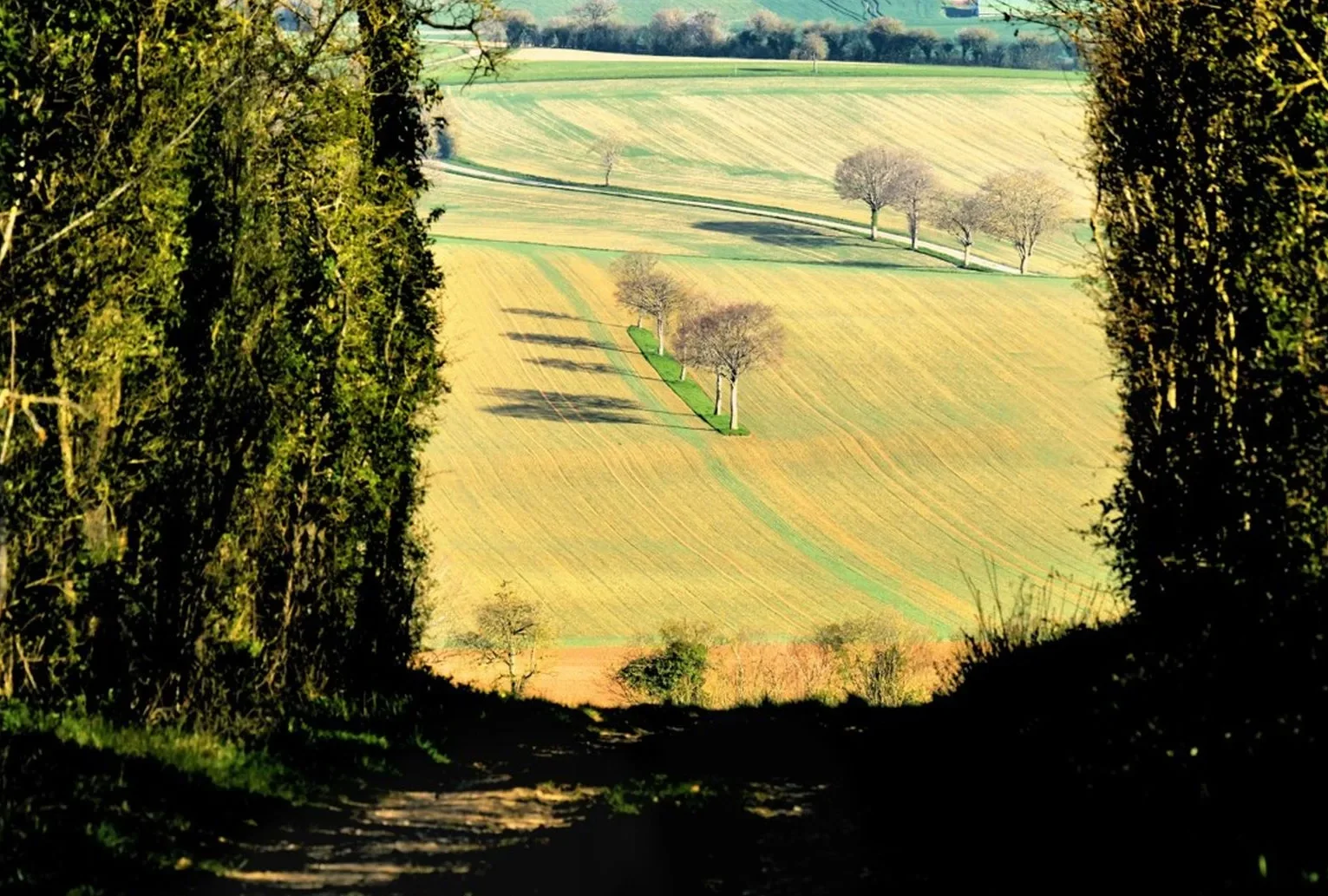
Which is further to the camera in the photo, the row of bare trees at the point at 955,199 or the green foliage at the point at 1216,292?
the row of bare trees at the point at 955,199

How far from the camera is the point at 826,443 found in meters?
74.9

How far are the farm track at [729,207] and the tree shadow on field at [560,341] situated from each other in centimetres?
3851

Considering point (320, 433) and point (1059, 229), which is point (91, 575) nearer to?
point (320, 433)

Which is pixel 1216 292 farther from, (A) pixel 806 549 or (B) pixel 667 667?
(A) pixel 806 549

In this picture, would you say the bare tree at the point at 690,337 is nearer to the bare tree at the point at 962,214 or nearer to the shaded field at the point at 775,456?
the shaded field at the point at 775,456

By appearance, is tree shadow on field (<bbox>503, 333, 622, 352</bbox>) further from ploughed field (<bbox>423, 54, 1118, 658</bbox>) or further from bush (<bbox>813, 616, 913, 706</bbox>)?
bush (<bbox>813, 616, 913, 706</bbox>)

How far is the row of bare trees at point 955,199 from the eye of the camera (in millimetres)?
125938

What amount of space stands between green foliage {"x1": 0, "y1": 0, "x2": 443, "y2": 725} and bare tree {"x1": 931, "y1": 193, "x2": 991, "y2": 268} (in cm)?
11051

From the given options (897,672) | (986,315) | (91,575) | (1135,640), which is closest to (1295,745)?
(1135,640)

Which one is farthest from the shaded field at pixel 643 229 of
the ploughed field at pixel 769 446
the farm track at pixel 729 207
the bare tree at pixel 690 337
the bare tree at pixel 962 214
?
the bare tree at pixel 690 337

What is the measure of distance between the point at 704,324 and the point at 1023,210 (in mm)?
49560

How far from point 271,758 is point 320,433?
4.93 metres

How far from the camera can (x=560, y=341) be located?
3590 inches

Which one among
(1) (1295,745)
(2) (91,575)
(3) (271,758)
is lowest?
(3) (271,758)
